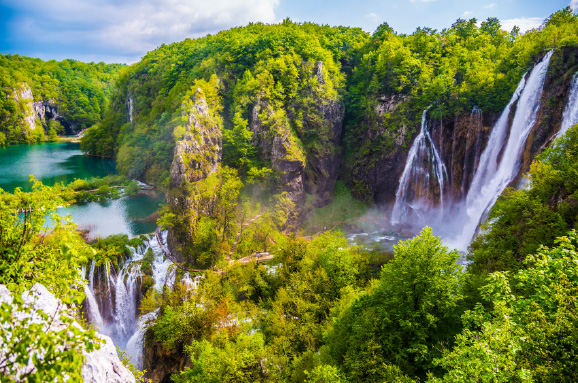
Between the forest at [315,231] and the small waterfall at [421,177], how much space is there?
2.69 meters

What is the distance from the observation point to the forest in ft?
22.2

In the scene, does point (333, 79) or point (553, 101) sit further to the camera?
point (333, 79)

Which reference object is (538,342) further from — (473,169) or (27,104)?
(27,104)

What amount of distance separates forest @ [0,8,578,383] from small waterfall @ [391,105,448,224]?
106 inches

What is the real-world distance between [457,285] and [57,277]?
13.9m

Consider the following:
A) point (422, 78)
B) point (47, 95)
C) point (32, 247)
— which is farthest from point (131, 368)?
point (47, 95)

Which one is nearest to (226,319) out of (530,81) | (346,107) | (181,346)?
(181,346)

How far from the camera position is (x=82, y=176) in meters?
55.6

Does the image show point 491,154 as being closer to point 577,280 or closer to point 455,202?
point 455,202

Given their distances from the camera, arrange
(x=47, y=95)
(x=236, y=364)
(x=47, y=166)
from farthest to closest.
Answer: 1. (x=47, y=95)
2. (x=47, y=166)
3. (x=236, y=364)

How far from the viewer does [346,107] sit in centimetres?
4762

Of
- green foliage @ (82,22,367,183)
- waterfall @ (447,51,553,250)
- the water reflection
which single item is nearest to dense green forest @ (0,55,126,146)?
green foliage @ (82,22,367,183)

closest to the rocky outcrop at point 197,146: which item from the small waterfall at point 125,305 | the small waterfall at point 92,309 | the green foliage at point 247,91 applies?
the green foliage at point 247,91

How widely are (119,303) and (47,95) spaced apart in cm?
12285
